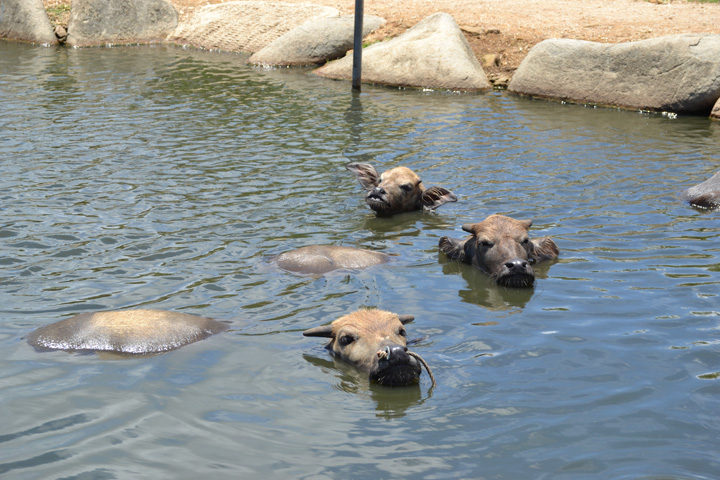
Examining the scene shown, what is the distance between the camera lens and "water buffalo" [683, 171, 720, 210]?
12.3 m

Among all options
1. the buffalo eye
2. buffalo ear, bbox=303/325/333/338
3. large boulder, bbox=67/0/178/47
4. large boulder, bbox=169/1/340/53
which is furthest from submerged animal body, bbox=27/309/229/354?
large boulder, bbox=67/0/178/47

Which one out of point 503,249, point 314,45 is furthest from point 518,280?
point 314,45

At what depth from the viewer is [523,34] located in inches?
944

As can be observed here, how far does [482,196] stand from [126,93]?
10467 mm

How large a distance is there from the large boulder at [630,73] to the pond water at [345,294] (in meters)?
1.14

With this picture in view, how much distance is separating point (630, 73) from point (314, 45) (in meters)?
9.41

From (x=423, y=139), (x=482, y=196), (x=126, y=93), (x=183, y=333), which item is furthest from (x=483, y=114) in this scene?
(x=183, y=333)

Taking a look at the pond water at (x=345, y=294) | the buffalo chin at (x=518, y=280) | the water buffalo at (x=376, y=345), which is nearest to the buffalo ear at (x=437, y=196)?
the pond water at (x=345, y=294)

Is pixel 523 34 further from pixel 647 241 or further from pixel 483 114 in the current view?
pixel 647 241

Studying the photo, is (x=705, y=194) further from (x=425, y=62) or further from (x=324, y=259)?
(x=425, y=62)

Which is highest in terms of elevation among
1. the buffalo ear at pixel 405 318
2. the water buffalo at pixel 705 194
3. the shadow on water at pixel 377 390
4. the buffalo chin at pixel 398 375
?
the water buffalo at pixel 705 194

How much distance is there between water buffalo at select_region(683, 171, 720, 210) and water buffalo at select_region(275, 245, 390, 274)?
17.0 ft

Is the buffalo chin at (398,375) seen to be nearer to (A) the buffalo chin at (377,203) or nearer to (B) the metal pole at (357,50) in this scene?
(A) the buffalo chin at (377,203)

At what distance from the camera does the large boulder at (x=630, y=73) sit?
747 inches
